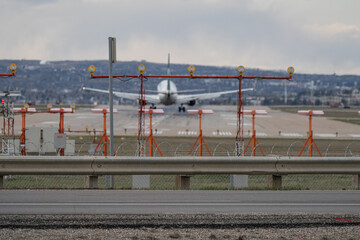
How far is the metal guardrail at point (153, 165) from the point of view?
14.1 metres

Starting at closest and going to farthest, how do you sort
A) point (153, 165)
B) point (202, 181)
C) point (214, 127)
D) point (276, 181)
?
point (153, 165), point (276, 181), point (202, 181), point (214, 127)

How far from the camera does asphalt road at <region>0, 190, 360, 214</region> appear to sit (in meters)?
11.3

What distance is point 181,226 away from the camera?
9734 millimetres

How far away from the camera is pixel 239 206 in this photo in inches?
468

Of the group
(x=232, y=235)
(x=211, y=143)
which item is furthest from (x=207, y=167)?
(x=211, y=143)

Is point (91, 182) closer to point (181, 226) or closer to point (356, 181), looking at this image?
point (181, 226)

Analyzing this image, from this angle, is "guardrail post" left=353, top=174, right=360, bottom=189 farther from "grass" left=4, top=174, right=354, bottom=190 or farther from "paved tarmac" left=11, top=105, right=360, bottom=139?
"paved tarmac" left=11, top=105, right=360, bottom=139

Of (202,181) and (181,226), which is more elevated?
(181,226)

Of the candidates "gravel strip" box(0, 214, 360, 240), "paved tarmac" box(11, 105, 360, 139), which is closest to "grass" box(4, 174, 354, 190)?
"gravel strip" box(0, 214, 360, 240)

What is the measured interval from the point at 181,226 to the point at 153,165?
4.60m

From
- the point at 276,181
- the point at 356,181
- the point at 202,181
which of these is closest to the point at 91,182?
the point at 202,181

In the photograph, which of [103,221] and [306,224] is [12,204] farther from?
[306,224]

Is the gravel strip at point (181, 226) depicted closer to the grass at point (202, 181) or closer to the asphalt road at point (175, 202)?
the asphalt road at point (175, 202)

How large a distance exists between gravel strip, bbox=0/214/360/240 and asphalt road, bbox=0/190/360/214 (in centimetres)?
61
